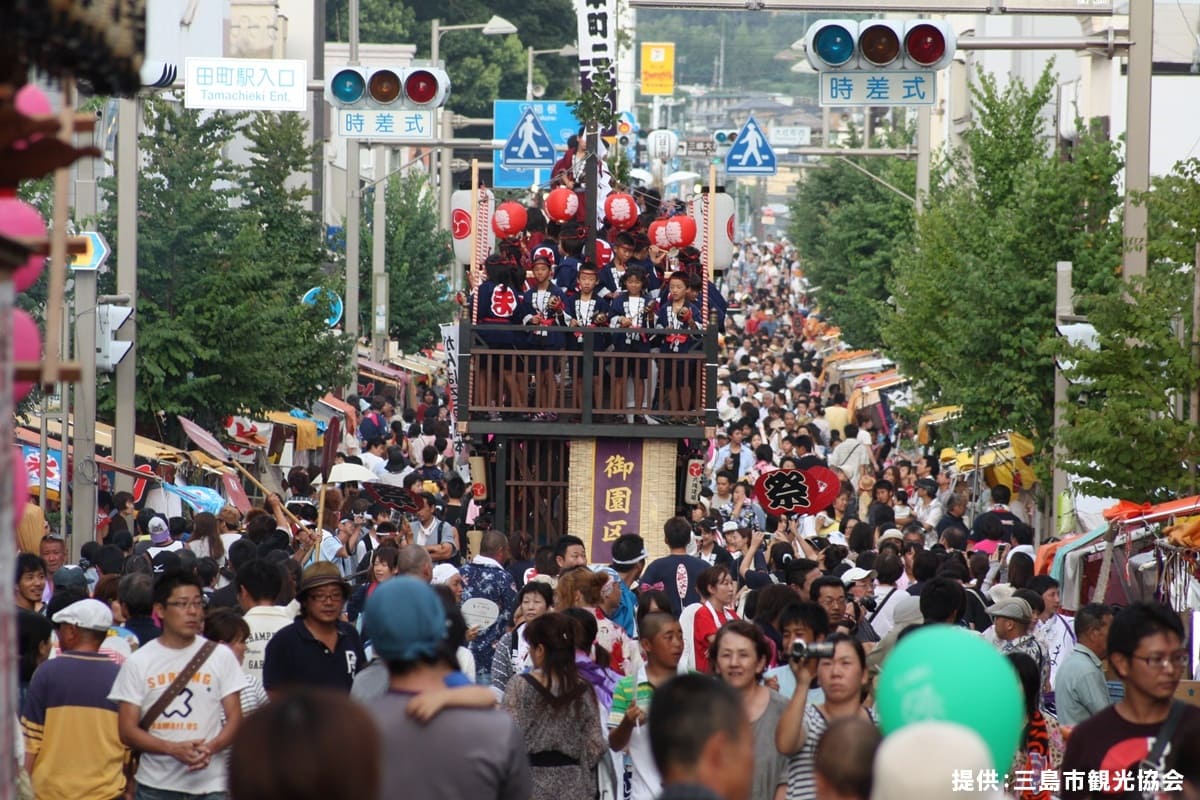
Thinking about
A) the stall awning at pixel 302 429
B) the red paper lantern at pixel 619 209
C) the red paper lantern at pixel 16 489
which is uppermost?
the red paper lantern at pixel 619 209

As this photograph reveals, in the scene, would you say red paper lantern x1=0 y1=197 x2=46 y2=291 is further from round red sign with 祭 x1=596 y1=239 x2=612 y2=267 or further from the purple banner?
round red sign with 祭 x1=596 y1=239 x2=612 y2=267

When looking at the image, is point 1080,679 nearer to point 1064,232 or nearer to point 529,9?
point 1064,232

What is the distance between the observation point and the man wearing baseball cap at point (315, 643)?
8578 mm

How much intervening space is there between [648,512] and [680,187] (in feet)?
341

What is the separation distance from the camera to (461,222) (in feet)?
67.1

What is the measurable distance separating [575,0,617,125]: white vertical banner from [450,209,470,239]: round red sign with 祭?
12.5 ft

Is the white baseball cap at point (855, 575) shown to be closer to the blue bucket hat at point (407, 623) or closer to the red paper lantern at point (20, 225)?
the blue bucket hat at point (407, 623)

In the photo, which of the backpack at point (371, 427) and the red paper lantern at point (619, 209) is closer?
the red paper lantern at point (619, 209)

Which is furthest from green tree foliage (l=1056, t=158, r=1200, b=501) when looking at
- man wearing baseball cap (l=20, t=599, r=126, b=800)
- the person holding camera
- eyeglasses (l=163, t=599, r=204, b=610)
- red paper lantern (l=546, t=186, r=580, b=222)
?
man wearing baseball cap (l=20, t=599, r=126, b=800)

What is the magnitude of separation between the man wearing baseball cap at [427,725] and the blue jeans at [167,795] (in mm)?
2808

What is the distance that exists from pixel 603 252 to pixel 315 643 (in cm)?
1107

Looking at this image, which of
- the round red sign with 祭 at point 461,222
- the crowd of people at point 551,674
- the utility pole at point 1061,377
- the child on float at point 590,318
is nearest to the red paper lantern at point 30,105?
the crowd of people at point 551,674

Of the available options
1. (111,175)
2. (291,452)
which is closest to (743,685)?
(111,175)

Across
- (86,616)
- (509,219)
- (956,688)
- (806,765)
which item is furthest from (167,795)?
(509,219)
